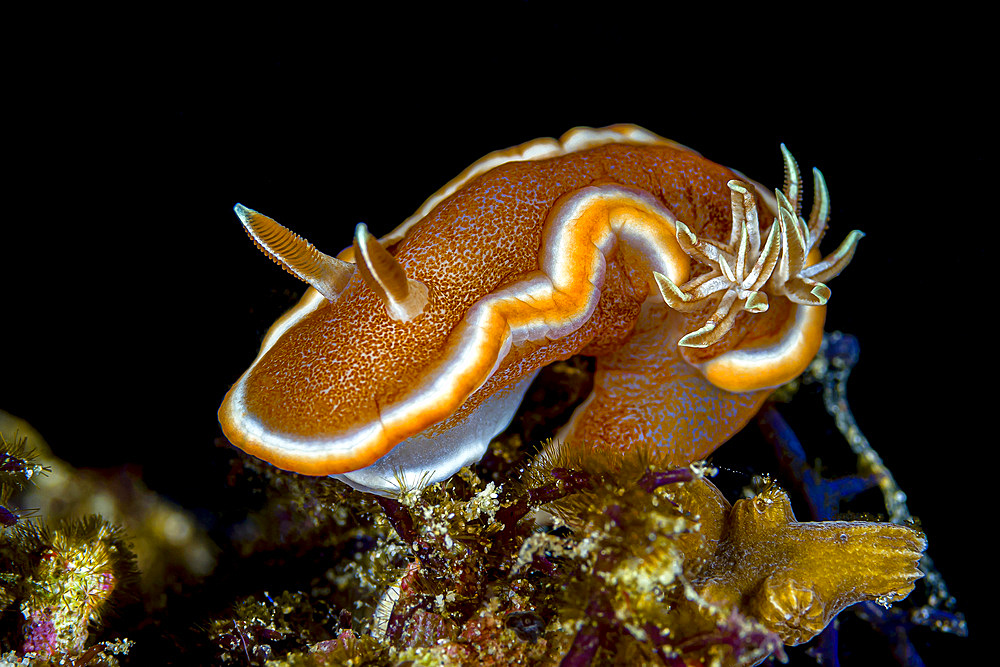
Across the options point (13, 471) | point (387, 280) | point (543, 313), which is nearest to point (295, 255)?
point (387, 280)

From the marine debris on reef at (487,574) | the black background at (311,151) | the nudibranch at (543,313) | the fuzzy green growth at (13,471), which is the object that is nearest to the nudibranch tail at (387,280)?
the nudibranch at (543,313)

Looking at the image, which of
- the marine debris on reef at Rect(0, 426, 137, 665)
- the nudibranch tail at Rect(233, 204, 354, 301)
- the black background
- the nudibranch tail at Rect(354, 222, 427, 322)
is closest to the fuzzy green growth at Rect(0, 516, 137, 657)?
the marine debris on reef at Rect(0, 426, 137, 665)

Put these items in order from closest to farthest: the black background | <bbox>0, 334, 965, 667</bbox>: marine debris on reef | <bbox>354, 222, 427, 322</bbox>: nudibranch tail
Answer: <bbox>0, 334, 965, 667</bbox>: marine debris on reef, <bbox>354, 222, 427, 322</bbox>: nudibranch tail, the black background

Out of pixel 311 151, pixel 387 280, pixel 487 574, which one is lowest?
pixel 487 574

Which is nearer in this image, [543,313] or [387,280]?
[387,280]

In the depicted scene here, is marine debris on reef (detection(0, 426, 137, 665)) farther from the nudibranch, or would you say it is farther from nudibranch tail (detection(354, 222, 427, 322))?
nudibranch tail (detection(354, 222, 427, 322))

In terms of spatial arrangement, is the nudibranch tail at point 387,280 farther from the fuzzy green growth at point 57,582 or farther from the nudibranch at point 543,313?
the fuzzy green growth at point 57,582

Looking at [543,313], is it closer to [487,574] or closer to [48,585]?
[487,574]

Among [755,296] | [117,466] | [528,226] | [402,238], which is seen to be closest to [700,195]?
[755,296]
